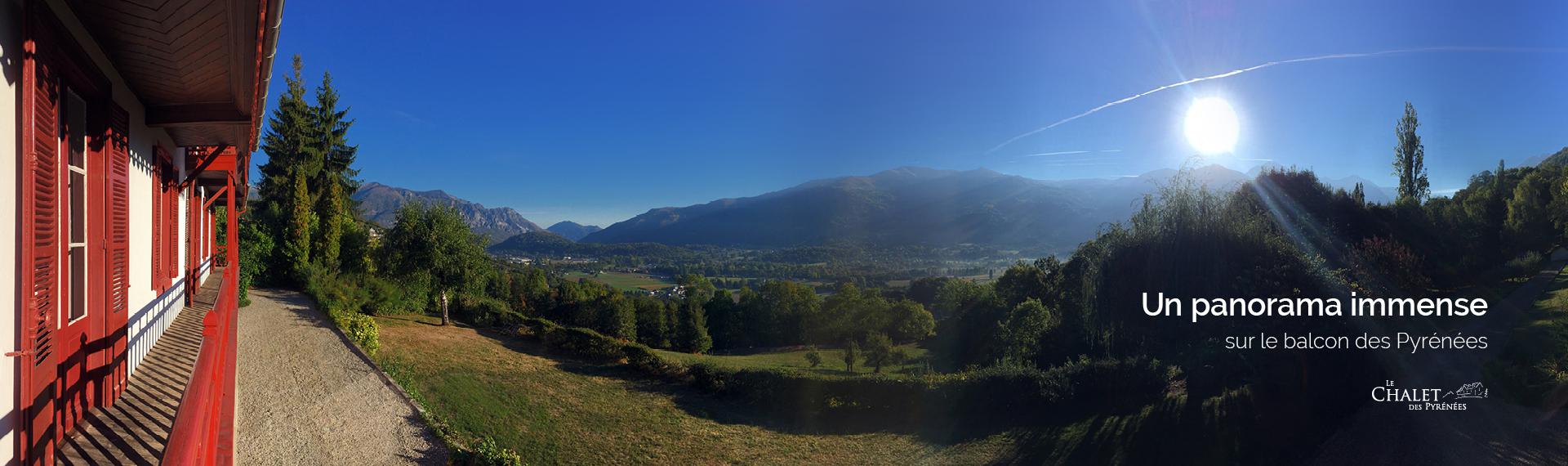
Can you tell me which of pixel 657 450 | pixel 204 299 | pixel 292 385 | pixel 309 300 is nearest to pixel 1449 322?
pixel 657 450

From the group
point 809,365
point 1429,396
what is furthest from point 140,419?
point 809,365

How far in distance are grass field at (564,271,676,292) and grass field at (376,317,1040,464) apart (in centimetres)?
6174

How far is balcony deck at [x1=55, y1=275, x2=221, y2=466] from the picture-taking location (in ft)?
8.59

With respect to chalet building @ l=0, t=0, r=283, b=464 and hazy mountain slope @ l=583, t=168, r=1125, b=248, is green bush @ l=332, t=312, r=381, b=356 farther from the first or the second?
hazy mountain slope @ l=583, t=168, r=1125, b=248

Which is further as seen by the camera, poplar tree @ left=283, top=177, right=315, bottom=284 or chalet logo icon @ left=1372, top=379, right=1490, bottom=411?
poplar tree @ left=283, top=177, right=315, bottom=284

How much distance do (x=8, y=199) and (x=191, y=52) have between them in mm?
1253

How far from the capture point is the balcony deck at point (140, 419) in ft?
8.59

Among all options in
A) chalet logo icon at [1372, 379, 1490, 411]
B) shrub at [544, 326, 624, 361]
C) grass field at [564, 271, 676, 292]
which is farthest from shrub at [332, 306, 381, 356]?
grass field at [564, 271, 676, 292]

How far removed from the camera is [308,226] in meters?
20.6

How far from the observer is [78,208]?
9.23 ft

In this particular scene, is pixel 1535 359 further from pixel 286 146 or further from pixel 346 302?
pixel 286 146

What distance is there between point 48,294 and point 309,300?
19.7m

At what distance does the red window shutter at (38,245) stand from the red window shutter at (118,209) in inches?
45.3

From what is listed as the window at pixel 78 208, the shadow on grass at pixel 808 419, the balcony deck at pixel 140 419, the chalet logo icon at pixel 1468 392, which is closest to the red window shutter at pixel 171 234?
the balcony deck at pixel 140 419
